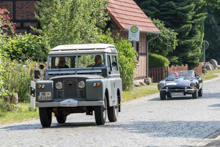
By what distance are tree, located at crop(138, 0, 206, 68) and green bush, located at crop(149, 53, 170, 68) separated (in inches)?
193

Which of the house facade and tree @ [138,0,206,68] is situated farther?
tree @ [138,0,206,68]

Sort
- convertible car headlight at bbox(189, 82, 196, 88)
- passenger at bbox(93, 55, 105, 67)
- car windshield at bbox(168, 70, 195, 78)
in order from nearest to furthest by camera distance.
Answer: passenger at bbox(93, 55, 105, 67) < convertible car headlight at bbox(189, 82, 196, 88) < car windshield at bbox(168, 70, 195, 78)

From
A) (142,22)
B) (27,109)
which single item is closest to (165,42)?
(142,22)

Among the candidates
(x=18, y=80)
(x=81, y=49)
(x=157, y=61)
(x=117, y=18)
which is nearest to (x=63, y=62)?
(x=81, y=49)

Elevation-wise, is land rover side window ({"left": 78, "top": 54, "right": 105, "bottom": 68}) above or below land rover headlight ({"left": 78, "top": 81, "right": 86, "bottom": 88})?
above

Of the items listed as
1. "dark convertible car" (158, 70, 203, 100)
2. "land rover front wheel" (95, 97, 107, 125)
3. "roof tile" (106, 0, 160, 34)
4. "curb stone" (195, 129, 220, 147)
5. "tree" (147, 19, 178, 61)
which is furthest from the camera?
"tree" (147, 19, 178, 61)

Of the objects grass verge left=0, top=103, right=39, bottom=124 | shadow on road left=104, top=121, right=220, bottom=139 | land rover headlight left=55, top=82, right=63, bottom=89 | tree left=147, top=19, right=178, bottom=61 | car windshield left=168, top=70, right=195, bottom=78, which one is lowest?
grass verge left=0, top=103, right=39, bottom=124

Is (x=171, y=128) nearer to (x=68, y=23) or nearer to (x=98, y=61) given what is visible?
(x=98, y=61)

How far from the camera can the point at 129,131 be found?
41.9 feet

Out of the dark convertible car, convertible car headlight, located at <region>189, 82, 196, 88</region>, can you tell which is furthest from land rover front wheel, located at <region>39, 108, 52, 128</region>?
convertible car headlight, located at <region>189, 82, 196, 88</region>

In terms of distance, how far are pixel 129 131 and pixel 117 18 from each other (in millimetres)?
21513

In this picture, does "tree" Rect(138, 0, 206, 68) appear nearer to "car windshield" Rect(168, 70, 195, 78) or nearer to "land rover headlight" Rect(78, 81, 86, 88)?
"car windshield" Rect(168, 70, 195, 78)

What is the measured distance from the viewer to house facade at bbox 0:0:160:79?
1273 inches

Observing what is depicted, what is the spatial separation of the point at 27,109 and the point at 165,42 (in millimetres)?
26593
